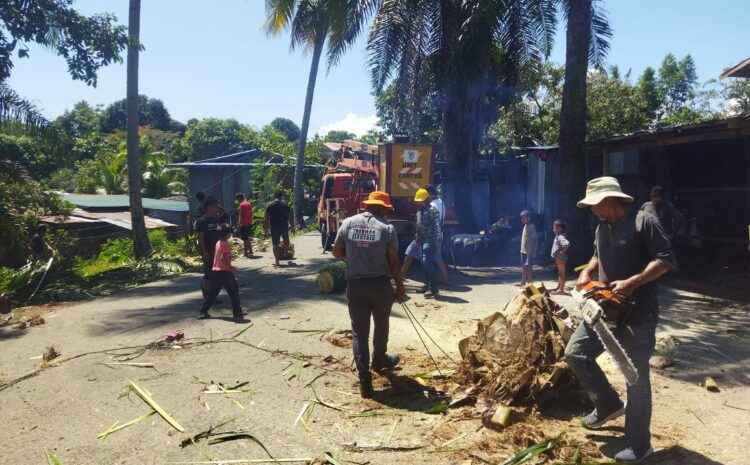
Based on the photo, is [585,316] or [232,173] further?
[232,173]

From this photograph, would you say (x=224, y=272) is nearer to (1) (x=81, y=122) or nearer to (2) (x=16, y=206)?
(2) (x=16, y=206)

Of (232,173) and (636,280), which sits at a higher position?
(232,173)

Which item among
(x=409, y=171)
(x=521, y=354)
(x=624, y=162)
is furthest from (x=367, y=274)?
(x=624, y=162)

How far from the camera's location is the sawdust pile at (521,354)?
475 centimetres

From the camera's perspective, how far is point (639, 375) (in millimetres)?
3805

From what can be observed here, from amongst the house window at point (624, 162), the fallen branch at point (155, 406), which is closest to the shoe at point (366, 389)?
the fallen branch at point (155, 406)

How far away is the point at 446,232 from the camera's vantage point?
13453mm

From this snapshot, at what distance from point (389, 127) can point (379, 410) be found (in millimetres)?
29510

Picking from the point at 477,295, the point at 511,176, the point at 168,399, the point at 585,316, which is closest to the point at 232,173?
the point at 511,176

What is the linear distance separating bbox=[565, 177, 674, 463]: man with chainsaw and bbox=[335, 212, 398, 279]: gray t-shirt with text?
6.18 feet

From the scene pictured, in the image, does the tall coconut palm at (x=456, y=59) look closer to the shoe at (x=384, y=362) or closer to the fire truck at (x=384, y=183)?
the fire truck at (x=384, y=183)

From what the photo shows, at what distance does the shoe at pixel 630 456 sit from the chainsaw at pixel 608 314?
463mm

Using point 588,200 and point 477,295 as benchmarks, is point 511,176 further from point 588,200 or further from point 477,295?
point 588,200

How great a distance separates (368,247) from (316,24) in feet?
54.7
